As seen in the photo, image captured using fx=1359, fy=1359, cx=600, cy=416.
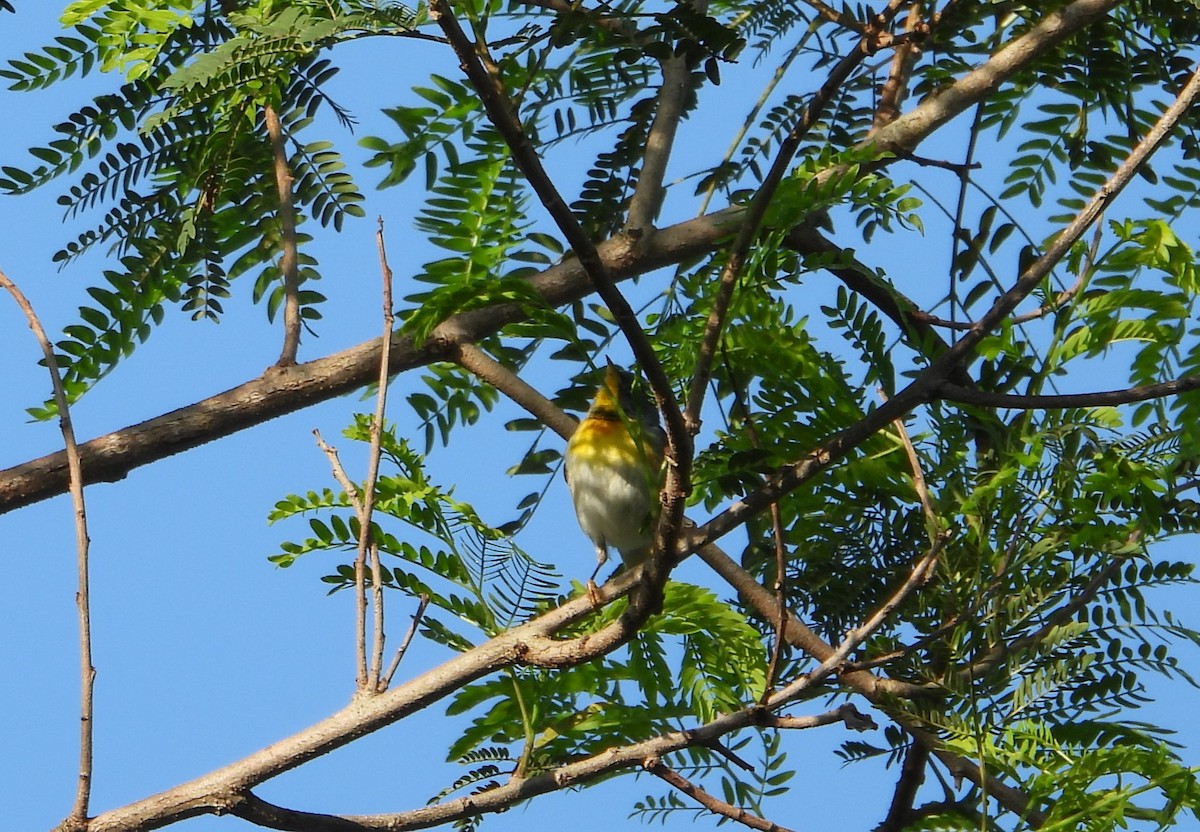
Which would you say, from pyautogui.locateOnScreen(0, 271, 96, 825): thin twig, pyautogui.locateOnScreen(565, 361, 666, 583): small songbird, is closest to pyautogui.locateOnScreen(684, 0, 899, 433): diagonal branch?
pyautogui.locateOnScreen(0, 271, 96, 825): thin twig

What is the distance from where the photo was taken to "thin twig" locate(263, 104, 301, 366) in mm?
2676

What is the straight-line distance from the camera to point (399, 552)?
7.01 ft

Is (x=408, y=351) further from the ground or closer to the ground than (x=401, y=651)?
further from the ground

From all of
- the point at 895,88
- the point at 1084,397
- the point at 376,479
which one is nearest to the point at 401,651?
the point at 376,479

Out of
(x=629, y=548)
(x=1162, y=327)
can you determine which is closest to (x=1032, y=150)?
(x=1162, y=327)

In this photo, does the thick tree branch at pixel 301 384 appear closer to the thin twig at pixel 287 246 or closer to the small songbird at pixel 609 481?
the thin twig at pixel 287 246

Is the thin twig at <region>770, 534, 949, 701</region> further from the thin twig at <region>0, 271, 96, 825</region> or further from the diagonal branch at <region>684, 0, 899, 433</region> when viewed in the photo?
the thin twig at <region>0, 271, 96, 825</region>

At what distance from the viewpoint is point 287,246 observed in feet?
8.81

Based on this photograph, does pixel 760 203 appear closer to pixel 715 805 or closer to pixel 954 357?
pixel 954 357

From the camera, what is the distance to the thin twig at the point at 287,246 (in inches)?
105

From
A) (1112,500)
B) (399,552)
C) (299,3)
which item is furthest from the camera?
(399,552)

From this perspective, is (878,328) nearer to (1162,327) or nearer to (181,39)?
(1162,327)

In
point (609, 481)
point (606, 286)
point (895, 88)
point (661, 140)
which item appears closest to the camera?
point (606, 286)

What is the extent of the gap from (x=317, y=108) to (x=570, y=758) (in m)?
1.47
